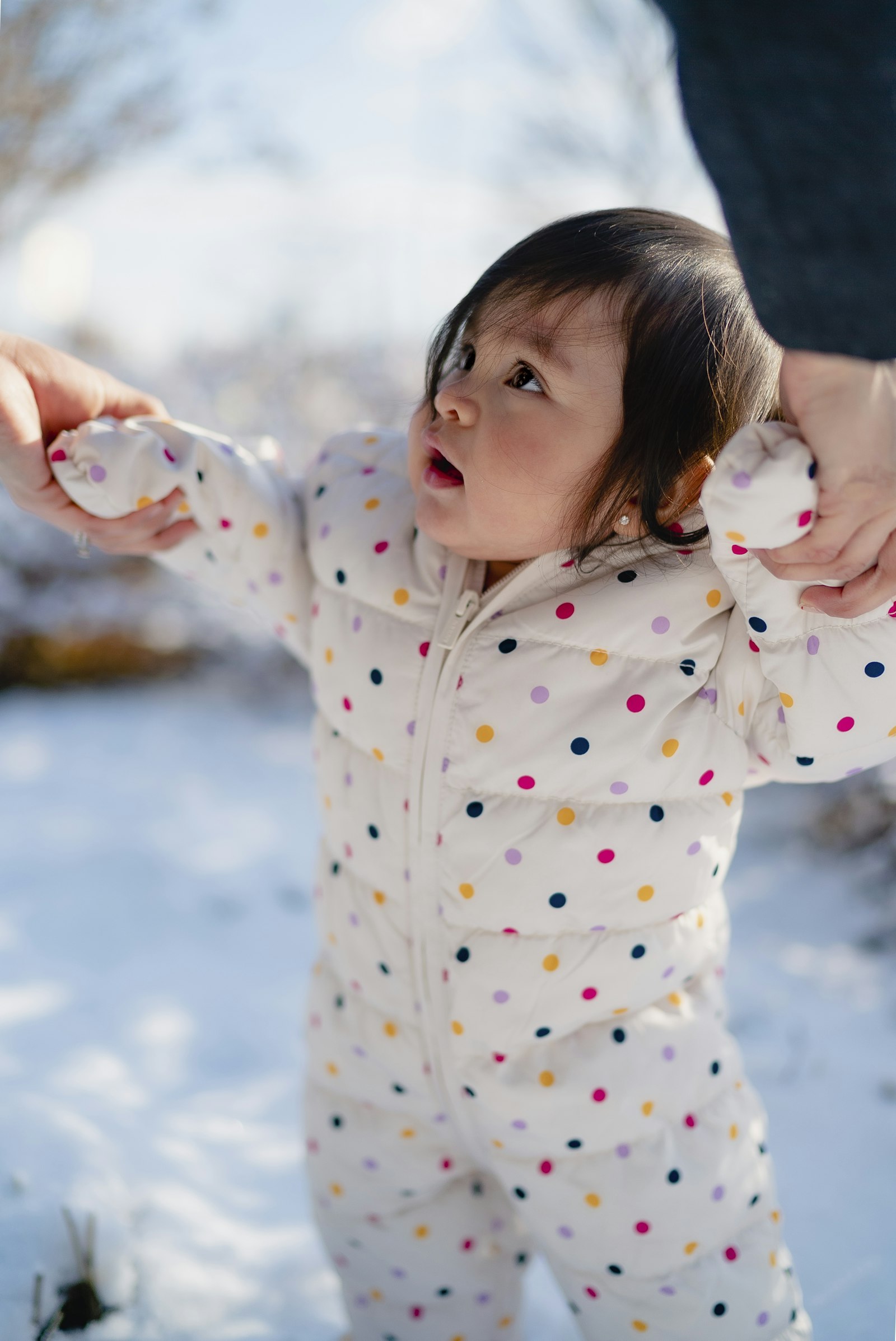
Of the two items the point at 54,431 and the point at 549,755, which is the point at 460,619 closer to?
the point at 549,755

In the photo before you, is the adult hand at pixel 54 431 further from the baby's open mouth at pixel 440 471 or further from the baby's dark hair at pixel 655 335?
the baby's dark hair at pixel 655 335

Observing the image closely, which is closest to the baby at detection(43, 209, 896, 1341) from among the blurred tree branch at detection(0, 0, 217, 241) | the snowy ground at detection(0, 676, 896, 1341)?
the snowy ground at detection(0, 676, 896, 1341)

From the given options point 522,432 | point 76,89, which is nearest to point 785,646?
point 522,432

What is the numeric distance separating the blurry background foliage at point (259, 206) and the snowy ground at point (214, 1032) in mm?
445

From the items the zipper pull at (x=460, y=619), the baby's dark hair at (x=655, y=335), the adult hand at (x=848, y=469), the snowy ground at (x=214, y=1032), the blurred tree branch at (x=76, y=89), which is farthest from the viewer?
the blurred tree branch at (x=76, y=89)

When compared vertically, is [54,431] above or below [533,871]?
above

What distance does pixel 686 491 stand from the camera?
0.79 metres

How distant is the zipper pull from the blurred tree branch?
7.28ft

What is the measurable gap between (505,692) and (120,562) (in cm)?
244

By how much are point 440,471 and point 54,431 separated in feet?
1.41

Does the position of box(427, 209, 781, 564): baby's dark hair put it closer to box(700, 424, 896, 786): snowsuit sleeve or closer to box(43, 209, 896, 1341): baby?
box(43, 209, 896, 1341): baby

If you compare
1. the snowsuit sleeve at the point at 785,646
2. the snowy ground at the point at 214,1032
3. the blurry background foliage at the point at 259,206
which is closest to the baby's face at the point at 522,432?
the snowsuit sleeve at the point at 785,646

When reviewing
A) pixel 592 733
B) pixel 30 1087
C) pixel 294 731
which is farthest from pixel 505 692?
pixel 294 731

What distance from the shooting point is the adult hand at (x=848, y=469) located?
0.58 meters
